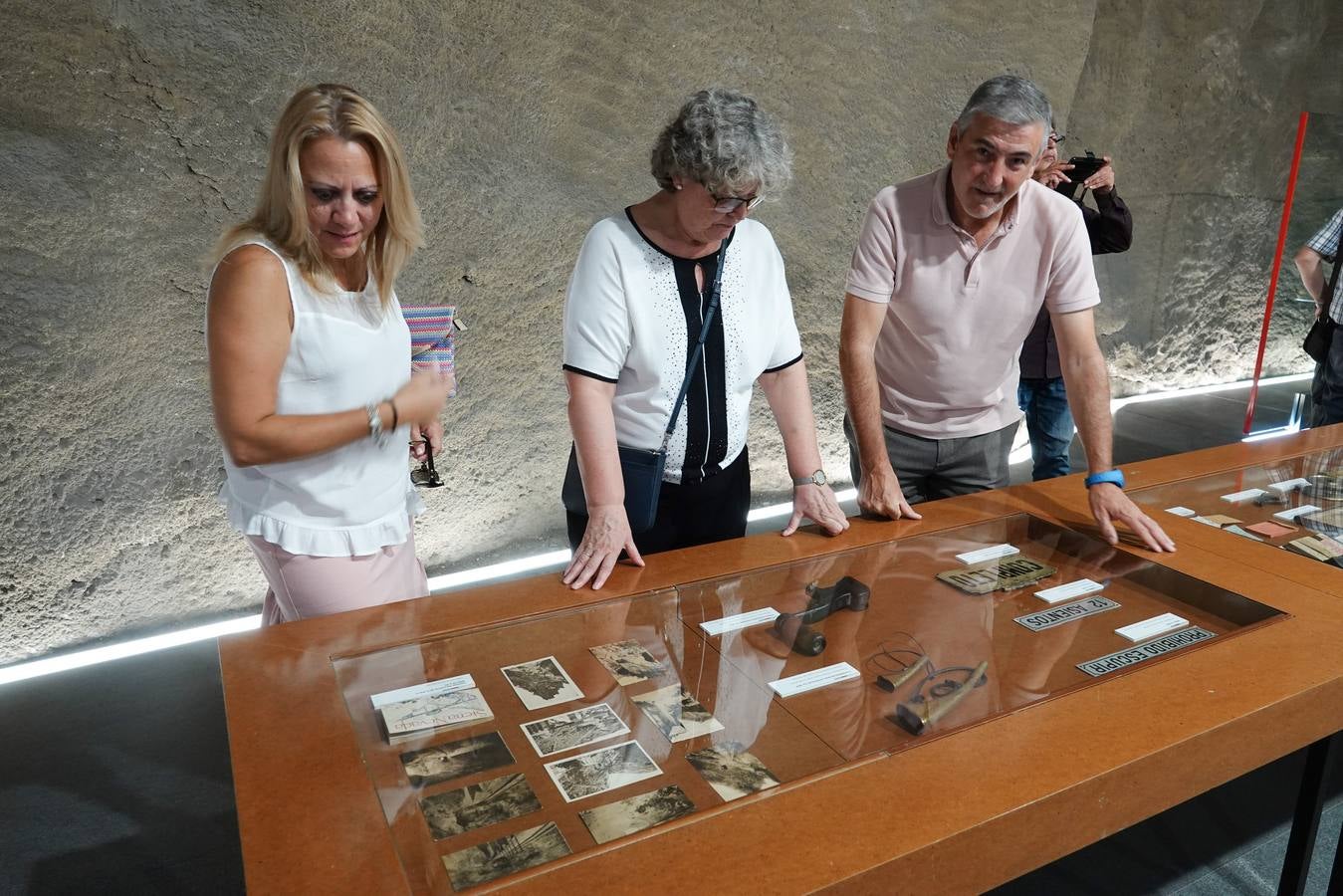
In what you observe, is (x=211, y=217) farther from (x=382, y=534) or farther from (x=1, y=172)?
(x=382, y=534)

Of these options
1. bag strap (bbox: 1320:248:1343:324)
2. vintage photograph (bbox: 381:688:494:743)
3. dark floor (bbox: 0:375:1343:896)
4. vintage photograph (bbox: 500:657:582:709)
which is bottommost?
dark floor (bbox: 0:375:1343:896)

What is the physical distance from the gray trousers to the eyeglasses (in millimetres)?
843

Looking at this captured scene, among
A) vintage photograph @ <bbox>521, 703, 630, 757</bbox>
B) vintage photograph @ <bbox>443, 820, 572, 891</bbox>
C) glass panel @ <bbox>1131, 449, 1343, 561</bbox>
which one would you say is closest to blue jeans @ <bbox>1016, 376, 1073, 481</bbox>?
glass panel @ <bbox>1131, 449, 1343, 561</bbox>

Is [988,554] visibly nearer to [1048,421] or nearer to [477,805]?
[477,805]

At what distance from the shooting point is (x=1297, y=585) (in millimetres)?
1896

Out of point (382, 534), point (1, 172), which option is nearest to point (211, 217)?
point (1, 172)

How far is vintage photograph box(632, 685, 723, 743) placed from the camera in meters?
1.31

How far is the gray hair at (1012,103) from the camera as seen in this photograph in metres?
2.09

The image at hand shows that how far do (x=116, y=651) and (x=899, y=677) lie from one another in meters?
2.98

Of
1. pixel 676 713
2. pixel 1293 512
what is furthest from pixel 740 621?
pixel 1293 512

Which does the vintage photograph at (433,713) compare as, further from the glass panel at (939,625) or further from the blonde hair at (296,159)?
the blonde hair at (296,159)

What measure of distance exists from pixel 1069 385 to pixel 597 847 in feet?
5.98

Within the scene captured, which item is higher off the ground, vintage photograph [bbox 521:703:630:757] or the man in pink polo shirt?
the man in pink polo shirt

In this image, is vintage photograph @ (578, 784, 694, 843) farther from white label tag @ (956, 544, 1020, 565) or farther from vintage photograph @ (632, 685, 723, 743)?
white label tag @ (956, 544, 1020, 565)
